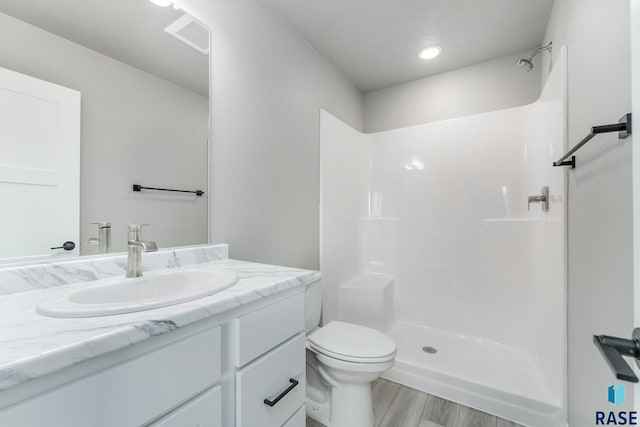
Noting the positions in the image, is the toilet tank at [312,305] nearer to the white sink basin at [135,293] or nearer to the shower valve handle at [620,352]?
the white sink basin at [135,293]

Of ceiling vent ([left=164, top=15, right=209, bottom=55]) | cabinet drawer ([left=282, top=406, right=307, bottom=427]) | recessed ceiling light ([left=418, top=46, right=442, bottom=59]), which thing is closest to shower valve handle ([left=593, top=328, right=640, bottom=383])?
cabinet drawer ([left=282, top=406, right=307, bottom=427])

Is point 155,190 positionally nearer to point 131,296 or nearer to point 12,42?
point 131,296

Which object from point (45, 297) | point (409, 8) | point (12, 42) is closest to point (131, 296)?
point (45, 297)

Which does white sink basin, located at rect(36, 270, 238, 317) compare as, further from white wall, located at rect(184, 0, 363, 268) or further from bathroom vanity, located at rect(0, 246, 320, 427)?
white wall, located at rect(184, 0, 363, 268)

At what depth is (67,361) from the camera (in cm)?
43

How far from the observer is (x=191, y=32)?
1258mm

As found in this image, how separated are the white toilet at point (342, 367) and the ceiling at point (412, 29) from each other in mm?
1683

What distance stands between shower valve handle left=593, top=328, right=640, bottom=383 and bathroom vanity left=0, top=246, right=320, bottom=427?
733 millimetres

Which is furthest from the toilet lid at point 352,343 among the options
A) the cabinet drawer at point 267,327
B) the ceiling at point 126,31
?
the ceiling at point 126,31

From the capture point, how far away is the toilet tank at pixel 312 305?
4.28 feet

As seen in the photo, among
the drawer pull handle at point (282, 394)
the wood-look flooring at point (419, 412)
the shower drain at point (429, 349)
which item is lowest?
the wood-look flooring at point (419, 412)

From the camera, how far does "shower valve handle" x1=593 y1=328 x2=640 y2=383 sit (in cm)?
40

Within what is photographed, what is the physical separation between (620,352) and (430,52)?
2.28 metres

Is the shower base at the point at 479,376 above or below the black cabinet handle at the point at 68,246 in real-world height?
below
